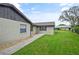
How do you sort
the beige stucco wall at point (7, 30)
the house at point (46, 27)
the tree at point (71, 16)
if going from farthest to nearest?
the house at point (46, 27)
the beige stucco wall at point (7, 30)
the tree at point (71, 16)

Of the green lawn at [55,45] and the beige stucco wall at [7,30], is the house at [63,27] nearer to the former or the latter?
the green lawn at [55,45]

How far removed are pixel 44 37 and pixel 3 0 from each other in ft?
7.85

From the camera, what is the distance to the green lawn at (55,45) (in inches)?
270

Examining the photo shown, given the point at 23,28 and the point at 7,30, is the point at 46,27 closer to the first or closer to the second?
the point at 7,30

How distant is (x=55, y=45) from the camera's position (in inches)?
279

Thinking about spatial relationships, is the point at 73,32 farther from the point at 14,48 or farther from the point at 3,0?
the point at 3,0

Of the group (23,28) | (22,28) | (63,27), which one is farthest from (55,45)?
(23,28)

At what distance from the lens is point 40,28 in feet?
25.6

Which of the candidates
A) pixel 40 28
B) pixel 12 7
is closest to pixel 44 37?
pixel 40 28

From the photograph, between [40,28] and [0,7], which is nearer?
[0,7]

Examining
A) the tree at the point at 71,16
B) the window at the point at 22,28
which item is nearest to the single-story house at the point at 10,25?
the tree at the point at 71,16

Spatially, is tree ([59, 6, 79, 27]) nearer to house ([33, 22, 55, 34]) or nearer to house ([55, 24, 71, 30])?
house ([55, 24, 71, 30])

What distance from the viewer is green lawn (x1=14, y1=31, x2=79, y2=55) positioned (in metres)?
6.86

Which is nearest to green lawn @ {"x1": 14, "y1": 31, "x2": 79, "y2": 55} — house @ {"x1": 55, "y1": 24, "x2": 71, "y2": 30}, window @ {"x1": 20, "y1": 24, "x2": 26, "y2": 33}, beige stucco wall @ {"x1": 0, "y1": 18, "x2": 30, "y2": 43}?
house @ {"x1": 55, "y1": 24, "x2": 71, "y2": 30}
